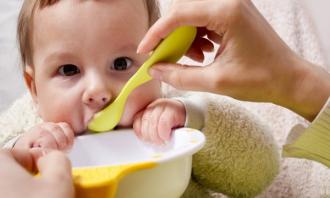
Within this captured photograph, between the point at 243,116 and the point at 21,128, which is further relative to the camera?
the point at 21,128

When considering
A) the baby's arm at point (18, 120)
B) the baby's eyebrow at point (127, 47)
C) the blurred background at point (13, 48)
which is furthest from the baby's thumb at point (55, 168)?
the blurred background at point (13, 48)

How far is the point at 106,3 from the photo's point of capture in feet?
2.57

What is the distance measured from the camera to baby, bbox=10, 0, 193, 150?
75 centimetres

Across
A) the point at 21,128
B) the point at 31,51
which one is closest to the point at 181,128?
the point at 31,51

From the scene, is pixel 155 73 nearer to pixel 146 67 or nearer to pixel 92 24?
pixel 146 67

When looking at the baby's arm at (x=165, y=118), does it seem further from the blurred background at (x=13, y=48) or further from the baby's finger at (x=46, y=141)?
the blurred background at (x=13, y=48)

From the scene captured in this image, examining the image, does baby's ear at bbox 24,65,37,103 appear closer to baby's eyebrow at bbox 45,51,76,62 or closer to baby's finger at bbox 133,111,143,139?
baby's eyebrow at bbox 45,51,76,62

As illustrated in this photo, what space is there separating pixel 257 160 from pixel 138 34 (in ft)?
0.81

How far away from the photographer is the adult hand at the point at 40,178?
1.44 feet

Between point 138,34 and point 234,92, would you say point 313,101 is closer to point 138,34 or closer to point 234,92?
point 234,92

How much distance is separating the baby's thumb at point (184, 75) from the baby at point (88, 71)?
10cm

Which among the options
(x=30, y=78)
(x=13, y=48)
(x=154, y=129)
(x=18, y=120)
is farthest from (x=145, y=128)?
(x=13, y=48)

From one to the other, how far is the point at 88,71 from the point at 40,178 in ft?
1.06

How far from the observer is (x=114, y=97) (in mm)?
755
